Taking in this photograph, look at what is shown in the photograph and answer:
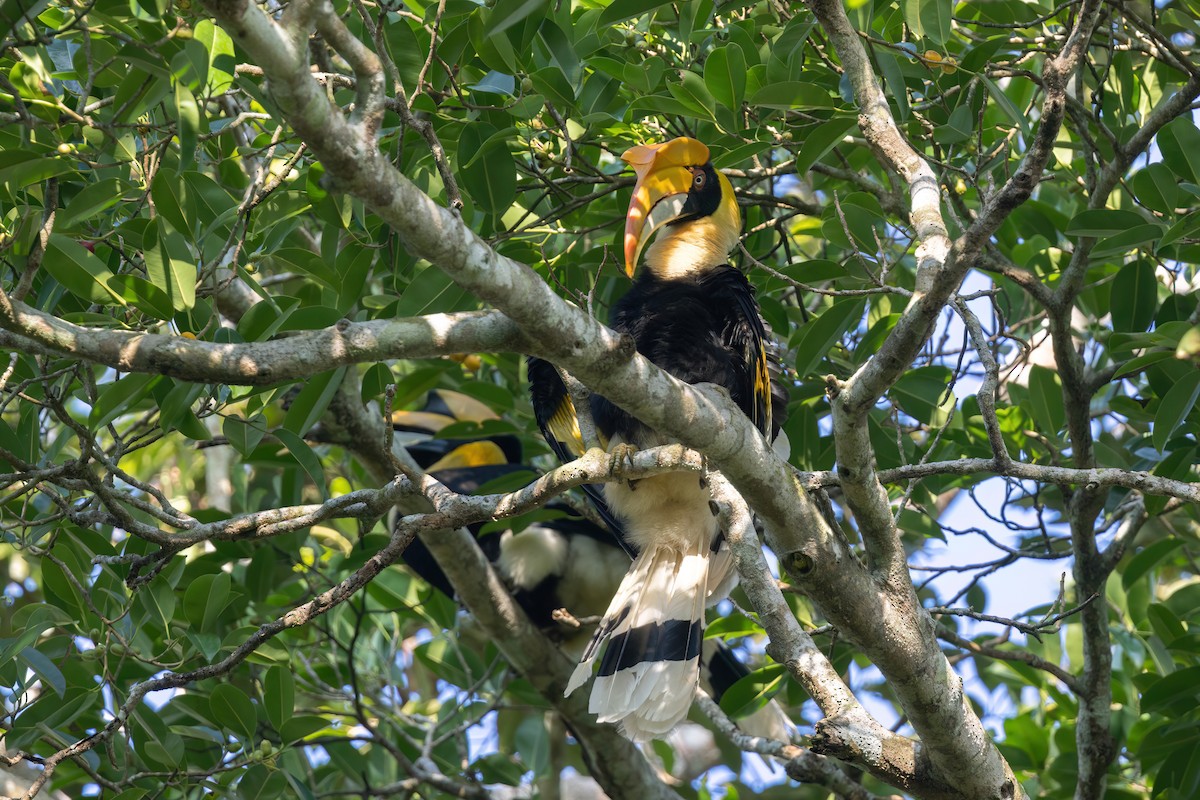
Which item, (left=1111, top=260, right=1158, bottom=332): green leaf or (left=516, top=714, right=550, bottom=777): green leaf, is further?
(left=516, top=714, right=550, bottom=777): green leaf

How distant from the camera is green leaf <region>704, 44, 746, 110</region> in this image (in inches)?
95.3

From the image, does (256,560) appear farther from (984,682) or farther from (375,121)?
(984,682)

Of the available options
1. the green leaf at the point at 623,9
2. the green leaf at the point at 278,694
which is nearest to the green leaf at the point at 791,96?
the green leaf at the point at 623,9

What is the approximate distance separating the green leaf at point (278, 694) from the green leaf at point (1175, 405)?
75.4 inches

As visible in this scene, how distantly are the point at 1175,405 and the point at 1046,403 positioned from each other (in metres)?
0.64

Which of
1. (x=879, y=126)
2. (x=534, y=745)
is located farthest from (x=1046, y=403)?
(x=534, y=745)

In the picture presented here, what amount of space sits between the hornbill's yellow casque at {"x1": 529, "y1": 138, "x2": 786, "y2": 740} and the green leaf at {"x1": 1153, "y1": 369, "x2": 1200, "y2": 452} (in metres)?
0.91

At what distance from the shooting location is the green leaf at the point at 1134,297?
269 cm

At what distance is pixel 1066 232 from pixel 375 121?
148cm

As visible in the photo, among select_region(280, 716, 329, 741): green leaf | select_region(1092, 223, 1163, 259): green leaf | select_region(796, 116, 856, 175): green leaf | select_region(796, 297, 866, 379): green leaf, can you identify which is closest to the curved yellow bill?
select_region(796, 297, 866, 379): green leaf

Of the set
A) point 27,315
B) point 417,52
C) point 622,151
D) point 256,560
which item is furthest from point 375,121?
point 256,560

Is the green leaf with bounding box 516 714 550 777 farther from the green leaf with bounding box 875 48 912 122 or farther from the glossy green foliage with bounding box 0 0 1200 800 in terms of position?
the green leaf with bounding box 875 48 912 122

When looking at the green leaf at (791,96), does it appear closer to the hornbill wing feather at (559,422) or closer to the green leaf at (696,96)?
the green leaf at (696,96)

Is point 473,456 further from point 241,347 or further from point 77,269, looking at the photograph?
point 241,347
